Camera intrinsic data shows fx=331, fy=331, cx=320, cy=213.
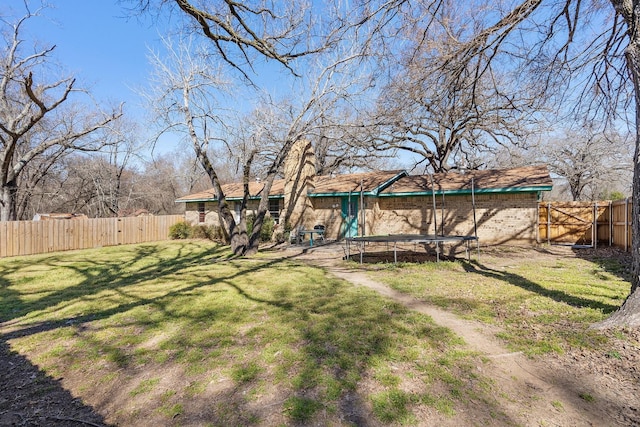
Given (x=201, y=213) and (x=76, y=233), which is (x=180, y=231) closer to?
(x=201, y=213)

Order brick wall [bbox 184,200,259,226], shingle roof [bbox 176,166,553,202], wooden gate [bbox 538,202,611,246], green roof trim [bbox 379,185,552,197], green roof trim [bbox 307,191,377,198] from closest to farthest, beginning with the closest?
green roof trim [bbox 379,185,552,197] → wooden gate [bbox 538,202,611,246] → shingle roof [bbox 176,166,553,202] → green roof trim [bbox 307,191,377,198] → brick wall [bbox 184,200,259,226]

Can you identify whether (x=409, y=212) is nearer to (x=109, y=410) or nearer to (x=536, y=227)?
(x=536, y=227)

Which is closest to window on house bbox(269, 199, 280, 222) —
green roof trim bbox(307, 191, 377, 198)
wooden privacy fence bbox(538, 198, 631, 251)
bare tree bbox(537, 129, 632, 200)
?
green roof trim bbox(307, 191, 377, 198)

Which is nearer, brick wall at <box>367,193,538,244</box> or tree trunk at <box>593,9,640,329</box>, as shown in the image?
tree trunk at <box>593,9,640,329</box>

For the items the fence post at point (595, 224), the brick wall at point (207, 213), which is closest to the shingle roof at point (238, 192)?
the brick wall at point (207, 213)

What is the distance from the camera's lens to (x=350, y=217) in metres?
16.8

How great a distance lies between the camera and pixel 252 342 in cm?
430

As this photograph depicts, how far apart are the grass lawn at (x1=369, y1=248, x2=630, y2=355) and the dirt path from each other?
1.13ft

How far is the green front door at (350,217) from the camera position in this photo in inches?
656

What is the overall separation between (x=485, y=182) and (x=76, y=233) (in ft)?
64.2

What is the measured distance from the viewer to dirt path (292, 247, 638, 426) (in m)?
2.69

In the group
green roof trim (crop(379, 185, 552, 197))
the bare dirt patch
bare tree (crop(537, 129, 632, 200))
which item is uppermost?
bare tree (crop(537, 129, 632, 200))

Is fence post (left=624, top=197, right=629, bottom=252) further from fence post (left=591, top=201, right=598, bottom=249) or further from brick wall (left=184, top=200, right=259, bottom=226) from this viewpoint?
brick wall (left=184, top=200, right=259, bottom=226)

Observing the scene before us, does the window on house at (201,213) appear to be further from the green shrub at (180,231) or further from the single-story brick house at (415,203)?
the single-story brick house at (415,203)
